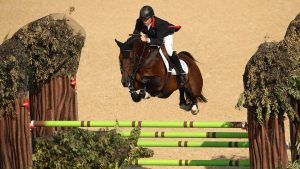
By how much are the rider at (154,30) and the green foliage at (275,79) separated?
213 cm

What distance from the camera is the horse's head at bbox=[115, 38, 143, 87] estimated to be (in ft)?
29.9

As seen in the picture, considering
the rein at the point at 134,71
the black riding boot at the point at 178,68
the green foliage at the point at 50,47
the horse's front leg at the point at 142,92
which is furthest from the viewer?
the black riding boot at the point at 178,68

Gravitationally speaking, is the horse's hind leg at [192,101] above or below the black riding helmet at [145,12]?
below

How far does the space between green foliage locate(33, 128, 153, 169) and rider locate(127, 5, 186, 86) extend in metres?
2.00

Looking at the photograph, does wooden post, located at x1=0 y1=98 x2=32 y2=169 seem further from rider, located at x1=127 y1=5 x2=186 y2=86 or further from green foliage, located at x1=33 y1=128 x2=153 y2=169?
rider, located at x1=127 y1=5 x2=186 y2=86

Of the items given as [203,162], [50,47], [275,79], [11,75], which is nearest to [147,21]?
[50,47]

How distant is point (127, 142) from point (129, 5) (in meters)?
13.5

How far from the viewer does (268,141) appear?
769 cm

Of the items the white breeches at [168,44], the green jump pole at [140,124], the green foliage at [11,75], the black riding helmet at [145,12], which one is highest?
the black riding helmet at [145,12]

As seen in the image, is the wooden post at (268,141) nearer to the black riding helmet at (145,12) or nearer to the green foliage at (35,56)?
the black riding helmet at (145,12)

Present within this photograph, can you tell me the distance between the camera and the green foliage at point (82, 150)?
747cm

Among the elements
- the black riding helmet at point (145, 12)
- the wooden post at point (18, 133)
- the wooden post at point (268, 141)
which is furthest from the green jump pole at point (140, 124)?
the black riding helmet at point (145, 12)

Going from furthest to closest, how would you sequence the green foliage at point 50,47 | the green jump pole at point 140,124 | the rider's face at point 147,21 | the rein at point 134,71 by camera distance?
the rider's face at point 147,21
the rein at point 134,71
the green foliage at point 50,47
the green jump pole at point 140,124

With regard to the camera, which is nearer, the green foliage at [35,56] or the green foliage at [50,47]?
the green foliage at [35,56]
